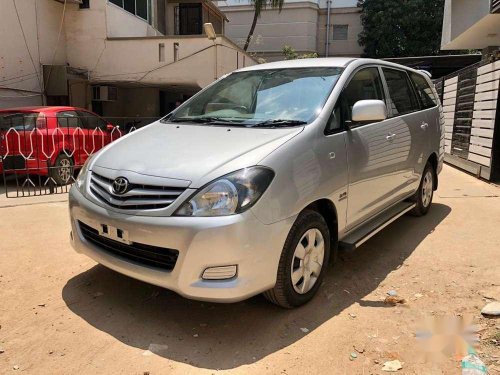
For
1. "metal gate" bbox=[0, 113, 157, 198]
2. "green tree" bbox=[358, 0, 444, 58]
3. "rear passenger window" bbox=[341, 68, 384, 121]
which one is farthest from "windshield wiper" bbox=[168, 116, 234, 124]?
"green tree" bbox=[358, 0, 444, 58]

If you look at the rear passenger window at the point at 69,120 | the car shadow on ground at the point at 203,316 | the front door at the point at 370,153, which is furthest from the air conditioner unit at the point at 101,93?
the front door at the point at 370,153

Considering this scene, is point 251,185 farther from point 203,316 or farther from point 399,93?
point 399,93

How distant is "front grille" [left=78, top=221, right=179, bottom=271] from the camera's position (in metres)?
2.85

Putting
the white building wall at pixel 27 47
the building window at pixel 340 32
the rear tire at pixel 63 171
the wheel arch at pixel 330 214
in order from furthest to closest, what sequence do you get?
1. the building window at pixel 340 32
2. the white building wall at pixel 27 47
3. the rear tire at pixel 63 171
4. the wheel arch at pixel 330 214

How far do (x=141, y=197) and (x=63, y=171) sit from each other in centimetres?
608

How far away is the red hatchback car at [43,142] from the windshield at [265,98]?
437 cm

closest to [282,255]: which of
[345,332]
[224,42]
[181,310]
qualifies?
[345,332]

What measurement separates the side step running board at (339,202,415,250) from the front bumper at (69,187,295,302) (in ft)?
3.04

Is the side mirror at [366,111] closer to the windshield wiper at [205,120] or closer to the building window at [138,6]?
the windshield wiper at [205,120]

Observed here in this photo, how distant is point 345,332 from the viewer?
9.98 feet

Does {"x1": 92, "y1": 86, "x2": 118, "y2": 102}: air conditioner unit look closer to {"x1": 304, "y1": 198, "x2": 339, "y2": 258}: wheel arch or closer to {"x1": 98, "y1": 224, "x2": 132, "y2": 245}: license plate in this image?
{"x1": 98, "y1": 224, "x2": 132, "y2": 245}: license plate

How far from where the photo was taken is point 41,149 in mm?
7887

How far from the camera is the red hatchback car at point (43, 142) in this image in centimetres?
762

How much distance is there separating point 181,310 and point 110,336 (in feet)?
1.78
